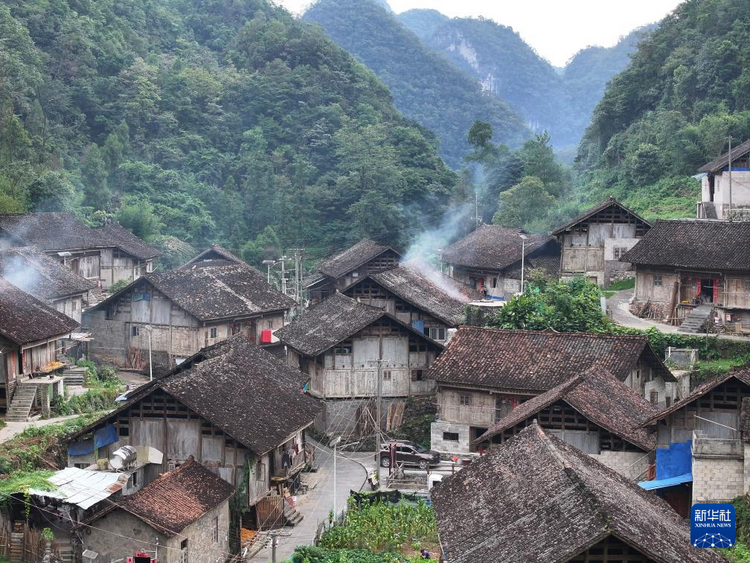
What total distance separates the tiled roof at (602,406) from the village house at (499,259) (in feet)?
75.5

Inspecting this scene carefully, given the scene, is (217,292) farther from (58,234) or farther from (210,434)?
(210,434)

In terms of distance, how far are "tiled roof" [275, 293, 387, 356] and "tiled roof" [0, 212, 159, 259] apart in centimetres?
1557

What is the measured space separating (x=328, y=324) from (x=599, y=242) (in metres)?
16.2

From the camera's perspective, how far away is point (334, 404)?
145 ft

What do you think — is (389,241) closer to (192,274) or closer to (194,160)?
(194,160)

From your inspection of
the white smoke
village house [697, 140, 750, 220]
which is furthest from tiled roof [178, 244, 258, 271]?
village house [697, 140, 750, 220]

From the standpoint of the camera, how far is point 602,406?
33.4 meters

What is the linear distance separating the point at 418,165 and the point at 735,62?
26.0 metres

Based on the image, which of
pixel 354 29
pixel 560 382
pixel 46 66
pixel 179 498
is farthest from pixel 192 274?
pixel 354 29

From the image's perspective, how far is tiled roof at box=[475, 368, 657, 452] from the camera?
32.3 meters

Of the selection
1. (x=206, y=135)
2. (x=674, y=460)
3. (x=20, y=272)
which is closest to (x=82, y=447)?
(x=674, y=460)

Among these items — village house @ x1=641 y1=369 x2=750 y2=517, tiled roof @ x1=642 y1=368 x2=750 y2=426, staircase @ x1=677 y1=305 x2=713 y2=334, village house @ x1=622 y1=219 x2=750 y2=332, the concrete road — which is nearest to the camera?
village house @ x1=641 y1=369 x2=750 y2=517

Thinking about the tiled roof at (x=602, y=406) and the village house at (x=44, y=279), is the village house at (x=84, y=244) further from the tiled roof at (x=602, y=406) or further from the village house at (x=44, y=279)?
the tiled roof at (x=602, y=406)

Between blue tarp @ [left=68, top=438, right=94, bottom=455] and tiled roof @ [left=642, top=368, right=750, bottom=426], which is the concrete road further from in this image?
tiled roof @ [left=642, top=368, right=750, bottom=426]
